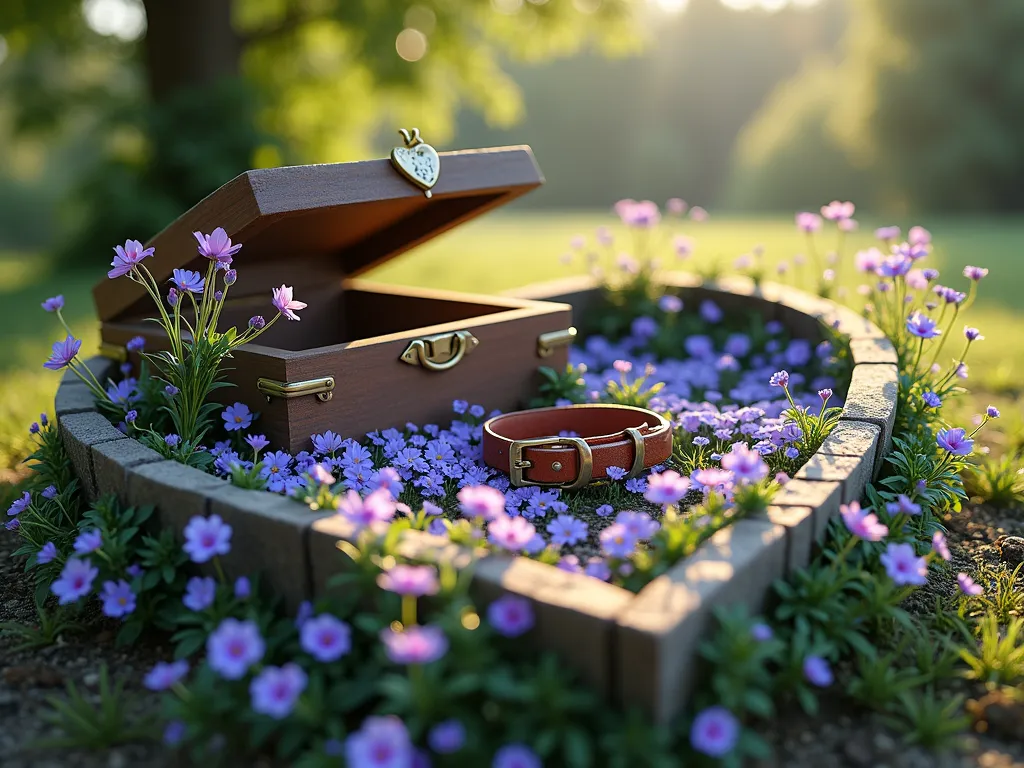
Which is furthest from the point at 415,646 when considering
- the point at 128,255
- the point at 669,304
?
the point at 669,304

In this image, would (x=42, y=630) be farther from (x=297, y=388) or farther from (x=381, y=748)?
(x=381, y=748)

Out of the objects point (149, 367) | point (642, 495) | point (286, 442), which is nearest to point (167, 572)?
point (286, 442)

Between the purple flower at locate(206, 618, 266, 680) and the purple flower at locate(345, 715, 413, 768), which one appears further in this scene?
the purple flower at locate(206, 618, 266, 680)

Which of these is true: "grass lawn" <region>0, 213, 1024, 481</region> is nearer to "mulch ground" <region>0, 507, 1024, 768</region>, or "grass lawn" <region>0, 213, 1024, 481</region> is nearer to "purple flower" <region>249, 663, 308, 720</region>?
"mulch ground" <region>0, 507, 1024, 768</region>

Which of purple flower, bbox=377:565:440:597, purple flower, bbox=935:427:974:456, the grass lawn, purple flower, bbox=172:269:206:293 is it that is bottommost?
the grass lawn

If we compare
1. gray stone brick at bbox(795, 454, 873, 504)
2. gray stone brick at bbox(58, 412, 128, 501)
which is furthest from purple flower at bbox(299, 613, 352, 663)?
gray stone brick at bbox(795, 454, 873, 504)

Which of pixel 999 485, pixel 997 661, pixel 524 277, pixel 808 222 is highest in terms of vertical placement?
pixel 808 222

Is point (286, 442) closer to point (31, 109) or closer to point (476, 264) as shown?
point (476, 264)
